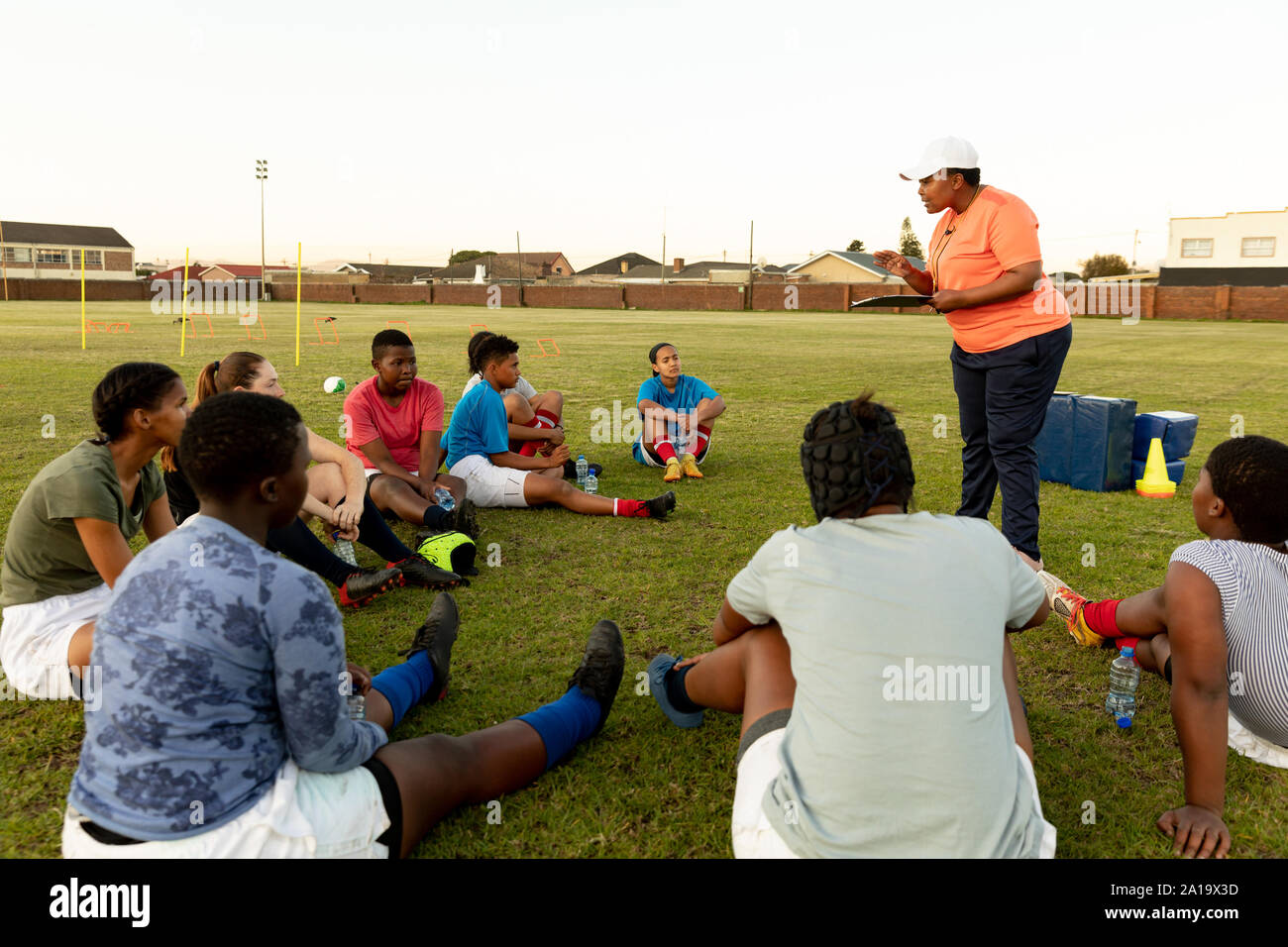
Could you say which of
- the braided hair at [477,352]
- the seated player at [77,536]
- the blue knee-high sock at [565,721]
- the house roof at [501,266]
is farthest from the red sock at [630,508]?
the house roof at [501,266]

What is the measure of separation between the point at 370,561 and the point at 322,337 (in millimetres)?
22846

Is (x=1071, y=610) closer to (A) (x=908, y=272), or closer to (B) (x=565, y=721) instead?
(A) (x=908, y=272)

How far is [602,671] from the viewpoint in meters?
3.40

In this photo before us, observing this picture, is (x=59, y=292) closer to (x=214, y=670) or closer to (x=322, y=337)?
(x=322, y=337)

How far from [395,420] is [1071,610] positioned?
443cm

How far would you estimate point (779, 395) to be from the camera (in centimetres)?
1348

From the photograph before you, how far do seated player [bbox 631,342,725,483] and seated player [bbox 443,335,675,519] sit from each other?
1483 mm

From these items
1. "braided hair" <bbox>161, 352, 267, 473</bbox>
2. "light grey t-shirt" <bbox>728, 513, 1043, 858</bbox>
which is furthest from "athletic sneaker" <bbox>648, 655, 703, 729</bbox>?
"braided hair" <bbox>161, 352, 267, 473</bbox>

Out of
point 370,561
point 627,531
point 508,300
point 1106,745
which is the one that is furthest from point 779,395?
point 508,300

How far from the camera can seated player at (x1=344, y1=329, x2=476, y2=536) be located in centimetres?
594

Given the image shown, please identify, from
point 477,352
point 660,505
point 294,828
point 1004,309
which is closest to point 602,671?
point 294,828

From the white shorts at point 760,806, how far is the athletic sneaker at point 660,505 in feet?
13.3

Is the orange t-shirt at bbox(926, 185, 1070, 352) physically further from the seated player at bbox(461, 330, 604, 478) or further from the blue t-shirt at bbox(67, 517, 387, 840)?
A: the blue t-shirt at bbox(67, 517, 387, 840)

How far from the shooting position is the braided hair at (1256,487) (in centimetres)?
292
